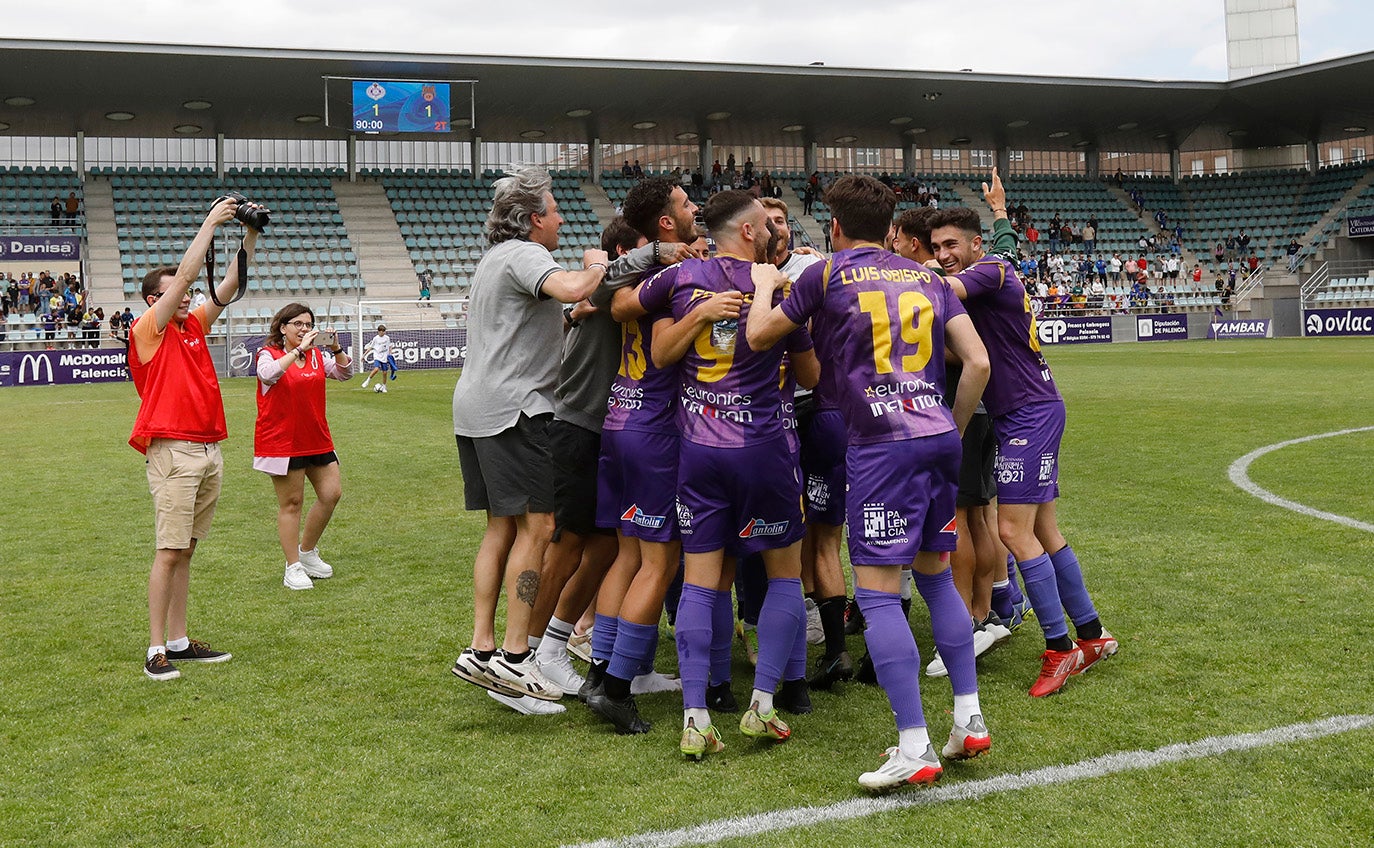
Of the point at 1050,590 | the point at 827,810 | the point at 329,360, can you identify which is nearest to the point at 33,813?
the point at 827,810

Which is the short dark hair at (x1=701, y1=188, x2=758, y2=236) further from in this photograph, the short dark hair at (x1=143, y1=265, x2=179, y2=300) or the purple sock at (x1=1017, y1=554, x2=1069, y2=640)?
the short dark hair at (x1=143, y1=265, x2=179, y2=300)

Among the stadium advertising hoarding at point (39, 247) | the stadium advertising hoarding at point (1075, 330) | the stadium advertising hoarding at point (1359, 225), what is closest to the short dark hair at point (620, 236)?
the stadium advertising hoarding at point (39, 247)

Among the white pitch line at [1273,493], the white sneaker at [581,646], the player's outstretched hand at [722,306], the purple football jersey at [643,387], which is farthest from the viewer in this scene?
the white pitch line at [1273,493]

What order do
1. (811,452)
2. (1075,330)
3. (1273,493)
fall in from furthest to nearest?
(1075,330) < (1273,493) < (811,452)

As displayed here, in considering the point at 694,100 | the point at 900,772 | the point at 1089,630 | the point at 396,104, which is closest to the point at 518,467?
the point at 900,772

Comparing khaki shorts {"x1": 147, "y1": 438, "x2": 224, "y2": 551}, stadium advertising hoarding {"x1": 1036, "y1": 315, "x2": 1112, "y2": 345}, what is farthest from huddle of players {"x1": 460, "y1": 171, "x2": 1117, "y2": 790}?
stadium advertising hoarding {"x1": 1036, "y1": 315, "x2": 1112, "y2": 345}

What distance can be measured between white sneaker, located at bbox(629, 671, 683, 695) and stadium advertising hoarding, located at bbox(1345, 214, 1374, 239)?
50.8 metres

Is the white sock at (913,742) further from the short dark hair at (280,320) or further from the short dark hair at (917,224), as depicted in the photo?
the short dark hair at (280,320)

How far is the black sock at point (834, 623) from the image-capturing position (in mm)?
5386

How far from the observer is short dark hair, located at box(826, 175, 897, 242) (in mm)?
4398

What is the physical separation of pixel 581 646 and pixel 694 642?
171 centimetres

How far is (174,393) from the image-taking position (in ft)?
18.9

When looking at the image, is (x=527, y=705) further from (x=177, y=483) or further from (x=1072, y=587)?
(x=1072, y=587)

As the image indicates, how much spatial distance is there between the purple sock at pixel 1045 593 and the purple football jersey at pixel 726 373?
1513 millimetres
